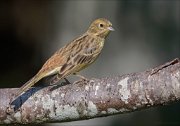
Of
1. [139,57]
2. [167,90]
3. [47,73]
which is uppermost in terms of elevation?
[139,57]

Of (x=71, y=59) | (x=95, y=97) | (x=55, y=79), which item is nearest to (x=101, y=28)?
(x=71, y=59)

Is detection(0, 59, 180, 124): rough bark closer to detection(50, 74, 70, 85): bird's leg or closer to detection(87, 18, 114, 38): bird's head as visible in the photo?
detection(50, 74, 70, 85): bird's leg

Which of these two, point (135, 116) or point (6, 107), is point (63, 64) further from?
point (135, 116)

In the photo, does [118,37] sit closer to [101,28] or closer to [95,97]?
[101,28]

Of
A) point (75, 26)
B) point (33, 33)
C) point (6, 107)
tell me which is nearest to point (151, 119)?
point (75, 26)

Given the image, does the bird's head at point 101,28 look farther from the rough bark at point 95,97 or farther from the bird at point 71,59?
the rough bark at point 95,97
